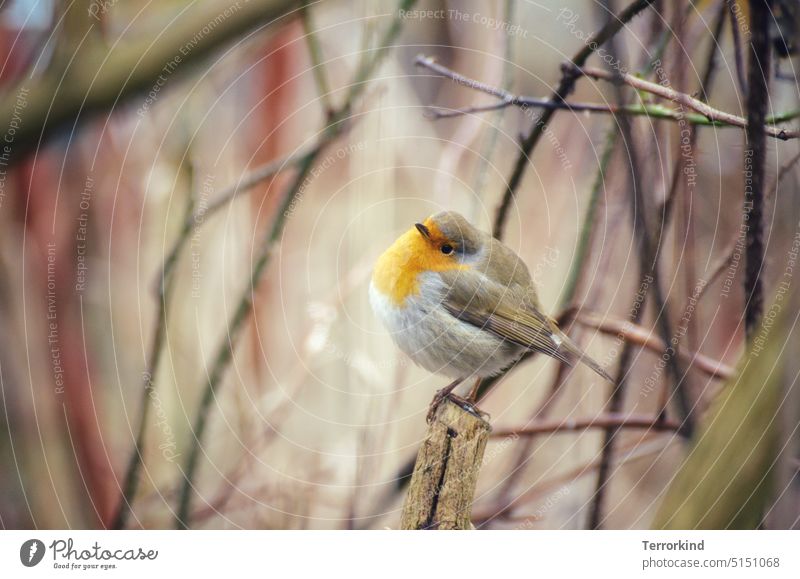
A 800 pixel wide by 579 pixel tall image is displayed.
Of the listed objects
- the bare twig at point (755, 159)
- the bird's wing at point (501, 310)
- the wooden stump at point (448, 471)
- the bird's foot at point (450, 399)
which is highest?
the bare twig at point (755, 159)

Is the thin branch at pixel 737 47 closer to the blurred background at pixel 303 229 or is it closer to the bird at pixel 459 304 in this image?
the blurred background at pixel 303 229

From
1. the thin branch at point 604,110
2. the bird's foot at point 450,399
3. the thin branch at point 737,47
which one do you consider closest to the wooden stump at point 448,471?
the bird's foot at point 450,399

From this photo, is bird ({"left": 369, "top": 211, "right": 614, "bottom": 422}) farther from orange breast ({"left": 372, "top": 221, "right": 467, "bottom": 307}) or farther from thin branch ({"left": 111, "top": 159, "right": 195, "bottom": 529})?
thin branch ({"left": 111, "top": 159, "right": 195, "bottom": 529})

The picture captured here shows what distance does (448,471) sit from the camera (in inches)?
33.5

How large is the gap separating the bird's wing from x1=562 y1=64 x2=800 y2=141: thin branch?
32 cm

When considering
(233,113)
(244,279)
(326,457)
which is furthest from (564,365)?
(233,113)

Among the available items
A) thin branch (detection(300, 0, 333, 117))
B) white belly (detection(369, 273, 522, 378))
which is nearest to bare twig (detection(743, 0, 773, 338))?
white belly (detection(369, 273, 522, 378))

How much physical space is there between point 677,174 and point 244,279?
651 mm

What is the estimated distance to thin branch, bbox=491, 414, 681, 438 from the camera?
105 centimetres

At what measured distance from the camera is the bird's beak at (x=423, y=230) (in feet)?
3.23

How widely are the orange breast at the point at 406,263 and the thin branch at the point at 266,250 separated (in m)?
0.16

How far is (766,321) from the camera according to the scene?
1.00 meters

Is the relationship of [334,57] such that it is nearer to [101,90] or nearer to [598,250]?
[101,90]

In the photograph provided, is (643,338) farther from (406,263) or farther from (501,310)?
(406,263)
